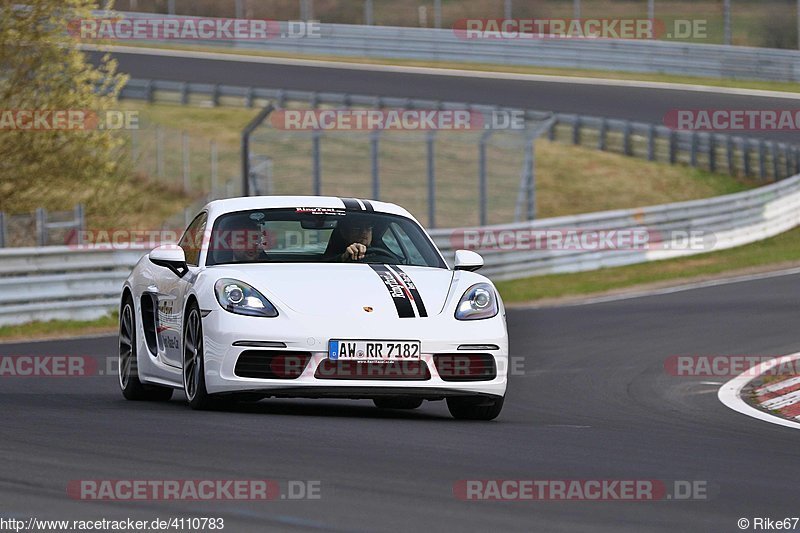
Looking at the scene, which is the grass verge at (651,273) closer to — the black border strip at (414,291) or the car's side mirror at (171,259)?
the car's side mirror at (171,259)

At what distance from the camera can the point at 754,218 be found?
99.0 feet

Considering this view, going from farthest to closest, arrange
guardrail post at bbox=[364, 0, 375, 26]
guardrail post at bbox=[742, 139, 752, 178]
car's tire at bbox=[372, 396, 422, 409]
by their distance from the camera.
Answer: guardrail post at bbox=[364, 0, 375, 26]
guardrail post at bbox=[742, 139, 752, 178]
car's tire at bbox=[372, 396, 422, 409]

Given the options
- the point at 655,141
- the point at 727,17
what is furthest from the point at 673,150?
the point at 727,17

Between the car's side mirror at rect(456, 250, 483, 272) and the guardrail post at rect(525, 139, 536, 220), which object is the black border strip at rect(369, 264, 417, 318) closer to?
the car's side mirror at rect(456, 250, 483, 272)

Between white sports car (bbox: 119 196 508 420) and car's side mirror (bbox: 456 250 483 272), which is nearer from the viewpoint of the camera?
white sports car (bbox: 119 196 508 420)

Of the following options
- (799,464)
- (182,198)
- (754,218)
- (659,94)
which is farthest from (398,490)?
(659,94)

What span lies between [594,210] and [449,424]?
89.2 feet

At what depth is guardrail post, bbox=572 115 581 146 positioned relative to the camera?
127 feet

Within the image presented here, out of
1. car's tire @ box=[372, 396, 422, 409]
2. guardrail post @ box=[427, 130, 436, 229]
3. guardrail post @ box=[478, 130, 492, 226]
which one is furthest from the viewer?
guardrail post @ box=[478, 130, 492, 226]

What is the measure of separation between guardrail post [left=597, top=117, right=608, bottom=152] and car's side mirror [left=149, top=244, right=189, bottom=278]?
29.2 meters

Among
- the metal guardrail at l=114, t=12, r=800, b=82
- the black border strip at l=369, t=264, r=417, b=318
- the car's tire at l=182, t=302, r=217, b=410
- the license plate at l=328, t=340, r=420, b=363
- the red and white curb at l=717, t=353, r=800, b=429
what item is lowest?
the metal guardrail at l=114, t=12, r=800, b=82

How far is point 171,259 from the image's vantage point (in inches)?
383

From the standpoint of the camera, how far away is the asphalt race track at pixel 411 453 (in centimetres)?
575

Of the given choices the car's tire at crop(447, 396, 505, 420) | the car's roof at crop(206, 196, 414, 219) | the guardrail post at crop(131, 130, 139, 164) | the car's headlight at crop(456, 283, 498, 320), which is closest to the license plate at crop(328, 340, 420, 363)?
the car's headlight at crop(456, 283, 498, 320)
